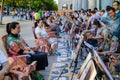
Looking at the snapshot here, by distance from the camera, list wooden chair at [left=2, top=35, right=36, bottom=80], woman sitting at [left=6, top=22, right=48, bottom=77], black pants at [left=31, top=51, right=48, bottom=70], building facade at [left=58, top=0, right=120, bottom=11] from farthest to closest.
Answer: building facade at [left=58, top=0, right=120, bottom=11], black pants at [left=31, top=51, right=48, bottom=70], woman sitting at [left=6, top=22, right=48, bottom=77], wooden chair at [left=2, top=35, right=36, bottom=80]

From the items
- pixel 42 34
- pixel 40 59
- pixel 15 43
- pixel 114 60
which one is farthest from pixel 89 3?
pixel 114 60

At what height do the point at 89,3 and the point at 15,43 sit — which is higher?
the point at 15,43

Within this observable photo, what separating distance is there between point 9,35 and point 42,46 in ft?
18.8

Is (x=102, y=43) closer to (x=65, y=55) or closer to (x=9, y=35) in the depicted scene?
(x=9, y=35)

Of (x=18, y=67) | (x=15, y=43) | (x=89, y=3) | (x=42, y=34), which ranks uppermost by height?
(x=15, y=43)

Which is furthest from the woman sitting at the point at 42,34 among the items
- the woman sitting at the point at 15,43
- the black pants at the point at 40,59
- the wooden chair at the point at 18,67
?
the wooden chair at the point at 18,67

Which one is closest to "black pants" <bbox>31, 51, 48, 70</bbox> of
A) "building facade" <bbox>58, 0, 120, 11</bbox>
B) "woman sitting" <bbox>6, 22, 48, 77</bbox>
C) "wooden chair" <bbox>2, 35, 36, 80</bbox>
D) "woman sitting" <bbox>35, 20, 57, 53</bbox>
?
"woman sitting" <bbox>6, 22, 48, 77</bbox>

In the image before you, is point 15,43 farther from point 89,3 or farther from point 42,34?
point 89,3

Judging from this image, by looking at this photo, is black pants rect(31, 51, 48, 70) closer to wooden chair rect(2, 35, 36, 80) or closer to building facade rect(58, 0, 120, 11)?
wooden chair rect(2, 35, 36, 80)

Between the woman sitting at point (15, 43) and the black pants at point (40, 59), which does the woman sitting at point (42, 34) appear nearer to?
the black pants at point (40, 59)

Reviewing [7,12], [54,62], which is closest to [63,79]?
[54,62]

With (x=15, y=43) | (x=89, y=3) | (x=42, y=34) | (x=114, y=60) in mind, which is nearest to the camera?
(x=114, y=60)

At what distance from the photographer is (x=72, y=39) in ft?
41.8

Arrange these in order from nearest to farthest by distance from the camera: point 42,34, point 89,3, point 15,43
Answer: point 15,43 < point 42,34 < point 89,3
